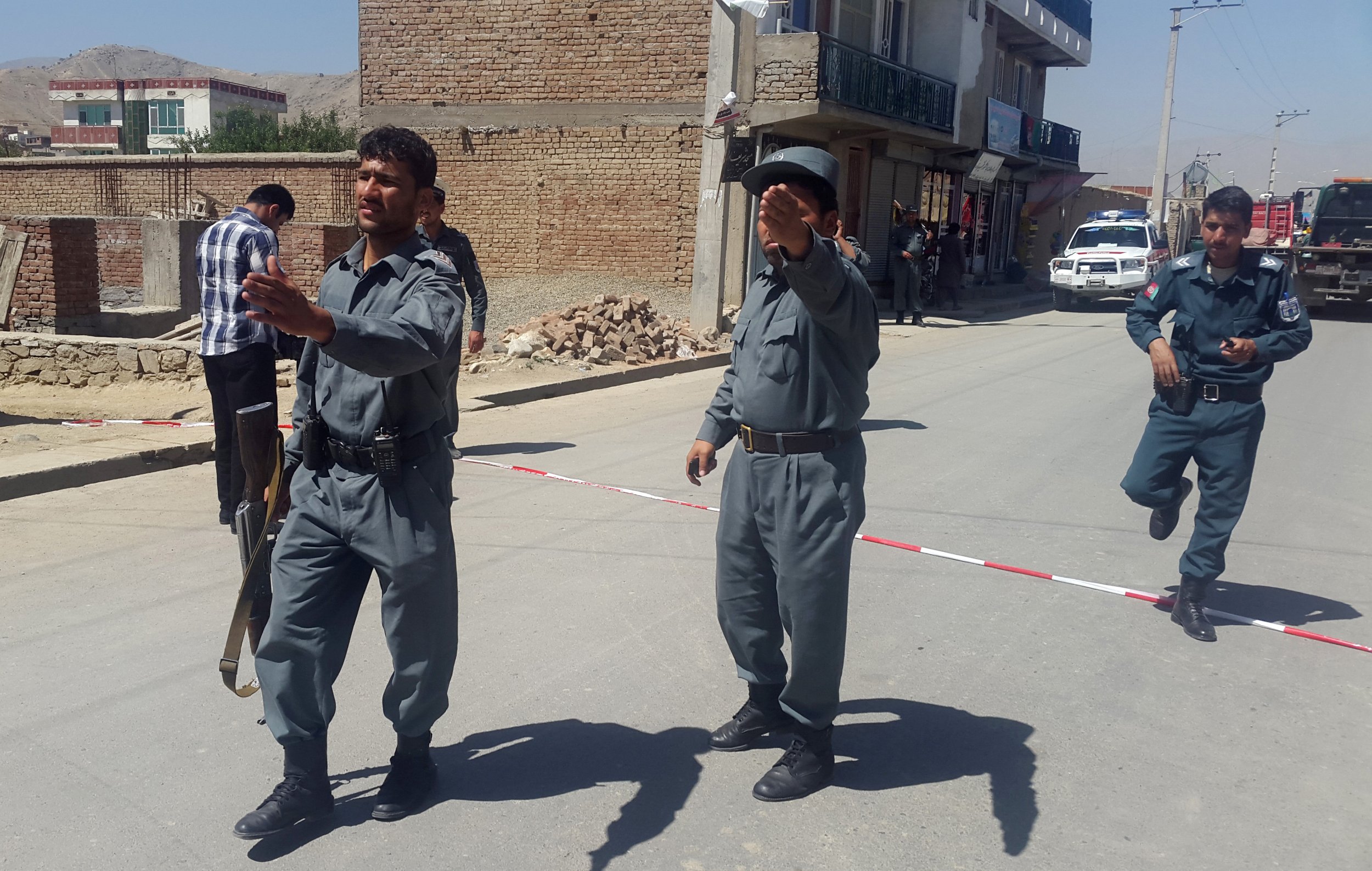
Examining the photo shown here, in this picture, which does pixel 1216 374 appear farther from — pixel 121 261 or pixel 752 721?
pixel 121 261

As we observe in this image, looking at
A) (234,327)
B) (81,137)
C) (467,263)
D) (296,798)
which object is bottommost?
(296,798)

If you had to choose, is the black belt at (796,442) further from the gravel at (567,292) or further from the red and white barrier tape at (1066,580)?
the gravel at (567,292)

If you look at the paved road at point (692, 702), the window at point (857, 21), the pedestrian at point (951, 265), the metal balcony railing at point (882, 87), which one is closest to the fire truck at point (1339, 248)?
the pedestrian at point (951, 265)

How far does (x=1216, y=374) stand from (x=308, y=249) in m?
13.0

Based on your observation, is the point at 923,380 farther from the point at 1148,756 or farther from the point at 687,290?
the point at 1148,756

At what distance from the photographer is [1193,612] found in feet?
16.4

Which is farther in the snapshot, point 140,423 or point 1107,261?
point 1107,261

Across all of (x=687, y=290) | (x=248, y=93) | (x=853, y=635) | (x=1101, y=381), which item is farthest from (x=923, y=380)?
(x=248, y=93)

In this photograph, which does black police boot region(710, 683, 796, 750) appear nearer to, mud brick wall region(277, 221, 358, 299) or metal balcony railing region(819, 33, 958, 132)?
mud brick wall region(277, 221, 358, 299)

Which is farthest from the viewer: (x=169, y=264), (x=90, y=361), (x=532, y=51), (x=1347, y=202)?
(x=1347, y=202)

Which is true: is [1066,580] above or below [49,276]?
below

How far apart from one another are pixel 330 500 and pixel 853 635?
99.1 inches

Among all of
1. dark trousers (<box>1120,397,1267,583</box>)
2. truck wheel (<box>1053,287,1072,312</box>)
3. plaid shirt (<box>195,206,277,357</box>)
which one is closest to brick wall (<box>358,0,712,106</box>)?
truck wheel (<box>1053,287,1072,312</box>)

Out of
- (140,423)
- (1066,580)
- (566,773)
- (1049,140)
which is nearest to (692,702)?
(566,773)
